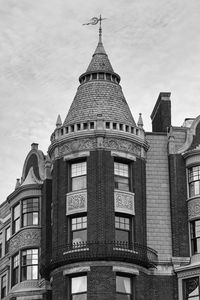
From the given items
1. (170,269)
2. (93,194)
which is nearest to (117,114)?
(93,194)

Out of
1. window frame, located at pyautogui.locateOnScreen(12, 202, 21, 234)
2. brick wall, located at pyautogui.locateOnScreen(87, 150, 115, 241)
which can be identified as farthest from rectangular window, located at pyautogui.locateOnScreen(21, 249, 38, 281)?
brick wall, located at pyautogui.locateOnScreen(87, 150, 115, 241)

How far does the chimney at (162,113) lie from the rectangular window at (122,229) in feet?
32.5

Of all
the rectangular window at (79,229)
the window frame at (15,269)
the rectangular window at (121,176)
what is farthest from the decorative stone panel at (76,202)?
the window frame at (15,269)

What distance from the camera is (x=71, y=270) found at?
57469mm

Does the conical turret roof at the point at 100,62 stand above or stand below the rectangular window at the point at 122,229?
above

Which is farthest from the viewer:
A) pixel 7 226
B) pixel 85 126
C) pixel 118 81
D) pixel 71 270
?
pixel 7 226

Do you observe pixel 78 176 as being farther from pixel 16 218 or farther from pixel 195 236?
pixel 195 236

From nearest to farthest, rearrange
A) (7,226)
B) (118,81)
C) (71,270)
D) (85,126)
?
1. (71,270)
2. (85,126)
3. (118,81)
4. (7,226)

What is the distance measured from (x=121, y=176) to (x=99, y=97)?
631cm

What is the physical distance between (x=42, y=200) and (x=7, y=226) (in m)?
8.42

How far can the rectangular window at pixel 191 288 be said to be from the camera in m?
59.1

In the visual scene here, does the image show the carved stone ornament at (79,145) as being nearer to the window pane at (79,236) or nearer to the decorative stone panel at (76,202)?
the decorative stone panel at (76,202)

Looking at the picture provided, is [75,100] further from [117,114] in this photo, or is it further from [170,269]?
[170,269]

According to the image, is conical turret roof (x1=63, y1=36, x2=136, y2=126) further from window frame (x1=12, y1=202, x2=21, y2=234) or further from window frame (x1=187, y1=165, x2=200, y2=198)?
window frame (x1=12, y1=202, x2=21, y2=234)
